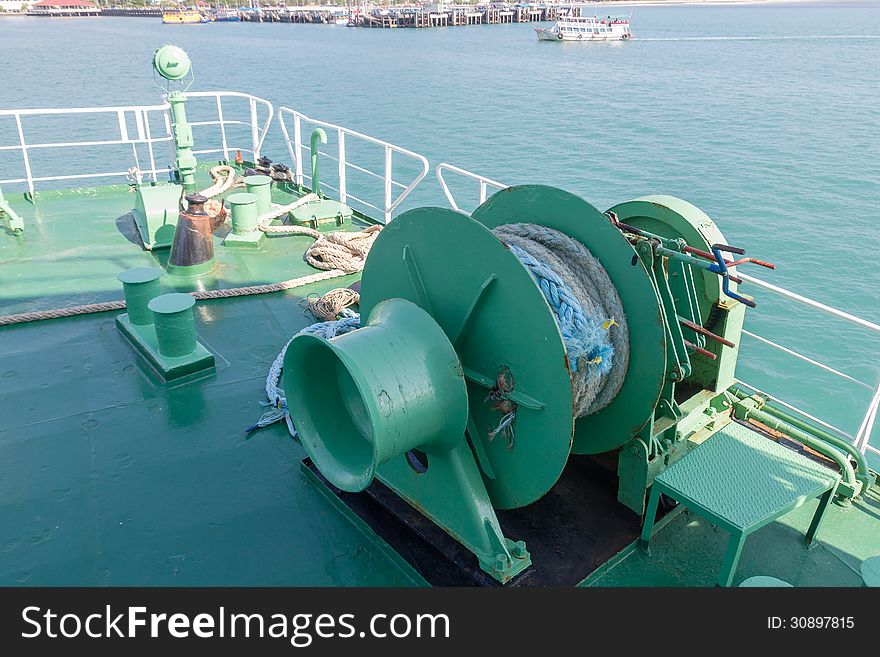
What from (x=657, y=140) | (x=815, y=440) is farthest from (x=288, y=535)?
(x=657, y=140)

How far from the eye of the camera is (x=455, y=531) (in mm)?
3283

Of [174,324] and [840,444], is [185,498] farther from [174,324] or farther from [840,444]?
[840,444]

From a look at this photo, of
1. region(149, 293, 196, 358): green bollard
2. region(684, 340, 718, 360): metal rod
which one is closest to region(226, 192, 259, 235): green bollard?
region(149, 293, 196, 358): green bollard

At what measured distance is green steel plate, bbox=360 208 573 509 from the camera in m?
2.90

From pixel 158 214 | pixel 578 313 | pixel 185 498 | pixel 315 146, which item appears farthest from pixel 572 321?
pixel 315 146

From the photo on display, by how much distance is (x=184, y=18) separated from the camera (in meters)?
104

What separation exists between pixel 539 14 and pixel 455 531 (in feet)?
352

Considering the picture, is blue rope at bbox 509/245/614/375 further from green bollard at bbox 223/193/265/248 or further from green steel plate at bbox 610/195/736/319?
green bollard at bbox 223/193/265/248

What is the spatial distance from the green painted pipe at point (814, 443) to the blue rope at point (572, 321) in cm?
144

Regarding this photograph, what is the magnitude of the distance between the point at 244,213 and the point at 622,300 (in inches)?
214

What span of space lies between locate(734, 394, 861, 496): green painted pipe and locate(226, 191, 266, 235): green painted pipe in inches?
225

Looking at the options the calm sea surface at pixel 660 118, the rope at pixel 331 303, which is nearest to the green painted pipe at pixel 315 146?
the rope at pixel 331 303

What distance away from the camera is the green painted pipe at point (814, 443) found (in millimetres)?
3891

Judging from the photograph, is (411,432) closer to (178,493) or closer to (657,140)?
(178,493)
